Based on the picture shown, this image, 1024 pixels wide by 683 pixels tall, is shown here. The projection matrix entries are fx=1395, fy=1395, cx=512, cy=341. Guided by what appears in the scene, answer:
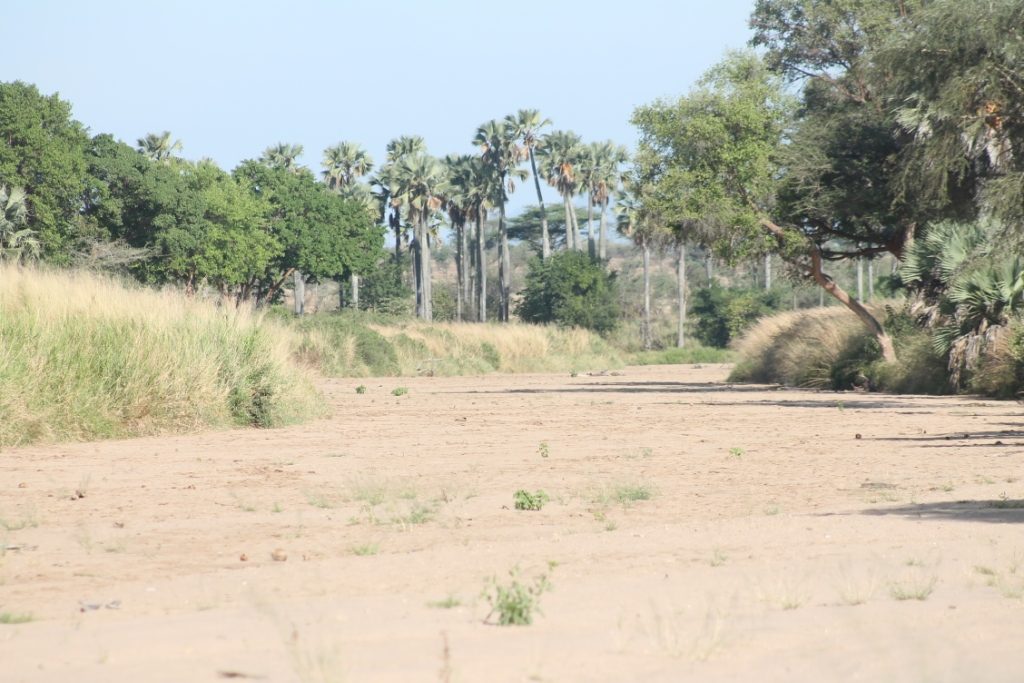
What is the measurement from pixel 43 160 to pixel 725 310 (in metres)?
40.2

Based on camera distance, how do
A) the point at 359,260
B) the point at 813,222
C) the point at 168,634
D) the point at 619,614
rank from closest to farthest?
the point at 168,634 < the point at 619,614 < the point at 813,222 < the point at 359,260

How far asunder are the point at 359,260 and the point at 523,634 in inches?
2876

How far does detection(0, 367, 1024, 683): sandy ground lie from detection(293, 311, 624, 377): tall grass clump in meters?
29.5

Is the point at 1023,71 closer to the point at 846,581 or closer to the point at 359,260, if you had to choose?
the point at 846,581

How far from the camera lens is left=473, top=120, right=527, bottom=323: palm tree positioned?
84.9 metres

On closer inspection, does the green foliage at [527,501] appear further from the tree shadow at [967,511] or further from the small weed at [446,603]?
the small weed at [446,603]

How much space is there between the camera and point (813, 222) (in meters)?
32.2

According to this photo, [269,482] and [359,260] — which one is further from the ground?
[359,260]

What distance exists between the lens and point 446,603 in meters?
6.33

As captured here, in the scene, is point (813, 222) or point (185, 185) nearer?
point (813, 222)

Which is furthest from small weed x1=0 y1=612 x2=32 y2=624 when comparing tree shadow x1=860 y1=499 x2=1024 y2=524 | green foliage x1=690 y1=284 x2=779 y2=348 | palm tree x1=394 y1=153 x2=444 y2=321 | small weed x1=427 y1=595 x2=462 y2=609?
palm tree x1=394 y1=153 x2=444 y2=321

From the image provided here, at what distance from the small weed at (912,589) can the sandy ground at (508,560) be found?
17 millimetres

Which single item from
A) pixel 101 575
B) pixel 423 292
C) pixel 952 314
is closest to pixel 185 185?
pixel 423 292

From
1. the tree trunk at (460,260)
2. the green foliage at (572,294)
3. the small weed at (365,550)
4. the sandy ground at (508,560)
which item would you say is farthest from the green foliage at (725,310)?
the small weed at (365,550)
